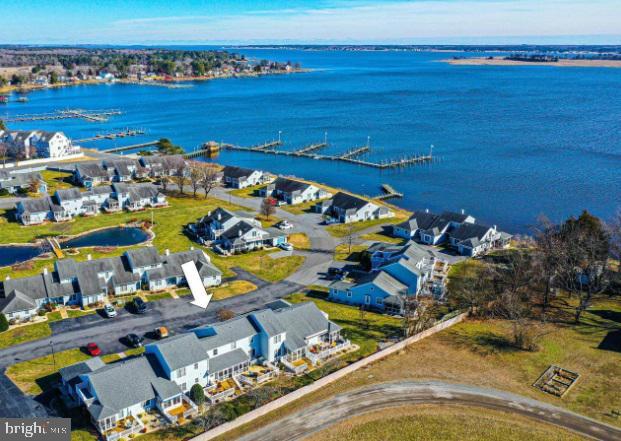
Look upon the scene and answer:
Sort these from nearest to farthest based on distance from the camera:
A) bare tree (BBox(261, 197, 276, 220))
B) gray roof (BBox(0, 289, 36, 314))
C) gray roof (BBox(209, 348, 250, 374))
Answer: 1. gray roof (BBox(209, 348, 250, 374))
2. gray roof (BBox(0, 289, 36, 314))
3. bare tree (BBox(261, 197, 276, 220))

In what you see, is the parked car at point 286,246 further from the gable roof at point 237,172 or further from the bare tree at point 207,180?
the gable roof at point 237,172

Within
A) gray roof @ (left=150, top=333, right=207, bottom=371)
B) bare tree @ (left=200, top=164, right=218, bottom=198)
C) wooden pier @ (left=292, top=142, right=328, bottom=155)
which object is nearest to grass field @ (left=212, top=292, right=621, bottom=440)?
gray roof @ (left=150, top=333, right=207, bottom=371)

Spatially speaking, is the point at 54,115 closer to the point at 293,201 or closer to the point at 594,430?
the point at 293,201

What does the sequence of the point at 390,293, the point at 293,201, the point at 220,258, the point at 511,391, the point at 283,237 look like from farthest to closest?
the point at 293,201 < the point at 283,237 < the point at 220,258 < the point at 390,293 < the point at 511,391

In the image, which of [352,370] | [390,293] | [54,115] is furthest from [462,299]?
[54,115]

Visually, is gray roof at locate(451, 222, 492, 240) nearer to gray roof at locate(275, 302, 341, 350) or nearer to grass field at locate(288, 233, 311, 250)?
grass field at locate(288, 233, 311, 250)

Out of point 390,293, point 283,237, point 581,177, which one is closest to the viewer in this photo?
point 390,293

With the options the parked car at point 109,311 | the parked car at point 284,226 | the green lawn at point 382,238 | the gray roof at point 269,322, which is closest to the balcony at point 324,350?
the gray roof at point 269,322

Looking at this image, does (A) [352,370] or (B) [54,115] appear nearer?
(A) [352,370]
